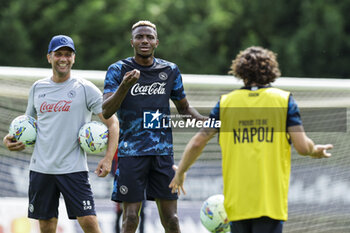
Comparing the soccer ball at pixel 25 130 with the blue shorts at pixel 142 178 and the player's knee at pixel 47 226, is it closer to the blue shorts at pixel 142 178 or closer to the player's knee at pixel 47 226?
the player's knee at pixel 47 226

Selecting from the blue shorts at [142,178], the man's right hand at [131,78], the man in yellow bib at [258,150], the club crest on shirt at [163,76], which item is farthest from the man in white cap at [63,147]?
the man in yellow bib at [258,150]

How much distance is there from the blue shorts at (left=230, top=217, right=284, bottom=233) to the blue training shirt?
58.1 inches

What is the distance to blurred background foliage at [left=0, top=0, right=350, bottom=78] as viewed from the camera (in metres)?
24.2

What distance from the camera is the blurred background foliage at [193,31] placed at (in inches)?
952

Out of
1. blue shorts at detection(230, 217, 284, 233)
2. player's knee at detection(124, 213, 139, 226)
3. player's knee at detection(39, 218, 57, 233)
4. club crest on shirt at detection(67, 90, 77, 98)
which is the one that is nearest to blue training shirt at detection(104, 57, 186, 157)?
club crest on shirt at detection(67, 90, 77, 98)

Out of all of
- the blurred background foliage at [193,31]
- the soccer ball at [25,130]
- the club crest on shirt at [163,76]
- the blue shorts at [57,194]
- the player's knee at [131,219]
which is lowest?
the player's knee at [131,219]

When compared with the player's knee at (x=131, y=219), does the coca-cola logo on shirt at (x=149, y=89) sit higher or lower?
higher

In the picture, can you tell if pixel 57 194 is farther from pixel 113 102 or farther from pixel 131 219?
pixel 113 102

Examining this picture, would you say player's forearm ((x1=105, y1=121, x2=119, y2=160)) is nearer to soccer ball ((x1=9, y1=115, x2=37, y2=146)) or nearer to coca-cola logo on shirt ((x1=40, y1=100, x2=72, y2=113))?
coca-cola logo on shirt ((x1=40, y1=100, x2=72, y2=113))

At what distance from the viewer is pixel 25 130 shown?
6.32 meters

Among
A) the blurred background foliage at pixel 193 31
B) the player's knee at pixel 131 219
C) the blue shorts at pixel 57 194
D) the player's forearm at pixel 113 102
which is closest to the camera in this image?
the player's forearm at pixel 113 102

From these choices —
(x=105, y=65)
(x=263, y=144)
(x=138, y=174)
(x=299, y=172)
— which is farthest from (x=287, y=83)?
(x=105, y=65)

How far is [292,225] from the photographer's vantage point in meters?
8.30

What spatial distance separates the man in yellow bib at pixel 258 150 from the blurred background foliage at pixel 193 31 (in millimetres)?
19467
